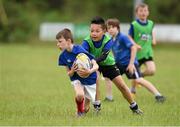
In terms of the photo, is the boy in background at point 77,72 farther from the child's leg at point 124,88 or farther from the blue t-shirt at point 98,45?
the child's leg at point 124,88

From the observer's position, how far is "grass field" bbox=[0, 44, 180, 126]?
32.4 feet

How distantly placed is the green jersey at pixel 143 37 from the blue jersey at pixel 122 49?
3.00ft

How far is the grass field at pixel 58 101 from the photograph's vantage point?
Answer: 9.88 metres

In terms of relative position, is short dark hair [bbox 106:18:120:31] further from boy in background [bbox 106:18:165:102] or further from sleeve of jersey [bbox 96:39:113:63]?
sleeve of jersey [bbox 96:39:113:63]

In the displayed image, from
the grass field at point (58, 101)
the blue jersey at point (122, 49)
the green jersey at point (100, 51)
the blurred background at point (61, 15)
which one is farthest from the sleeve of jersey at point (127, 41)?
the blurred background at point (61, 15)

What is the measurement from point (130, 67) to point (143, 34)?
1.51 metres

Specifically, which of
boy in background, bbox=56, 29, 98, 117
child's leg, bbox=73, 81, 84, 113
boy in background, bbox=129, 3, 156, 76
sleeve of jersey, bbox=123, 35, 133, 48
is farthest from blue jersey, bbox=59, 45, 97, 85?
boy in background, bbox=129, 3, 156, 76

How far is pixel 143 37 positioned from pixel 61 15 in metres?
39.8

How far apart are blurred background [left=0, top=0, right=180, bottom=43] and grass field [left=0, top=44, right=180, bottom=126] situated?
17.9m

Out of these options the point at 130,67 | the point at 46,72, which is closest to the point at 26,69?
the point at 46,72

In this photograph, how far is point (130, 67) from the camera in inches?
523

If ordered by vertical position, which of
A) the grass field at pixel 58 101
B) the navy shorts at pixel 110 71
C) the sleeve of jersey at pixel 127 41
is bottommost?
the grass field at pixel 58 101

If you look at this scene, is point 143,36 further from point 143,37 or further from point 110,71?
point 110,71

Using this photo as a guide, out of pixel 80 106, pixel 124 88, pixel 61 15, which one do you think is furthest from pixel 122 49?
pixel 61 15
